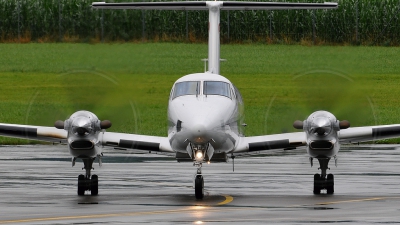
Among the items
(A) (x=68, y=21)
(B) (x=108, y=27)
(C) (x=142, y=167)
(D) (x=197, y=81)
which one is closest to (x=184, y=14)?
(A) (x=68, y=21)

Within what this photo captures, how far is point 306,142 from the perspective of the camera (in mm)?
20406

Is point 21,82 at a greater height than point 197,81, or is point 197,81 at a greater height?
point 21,82

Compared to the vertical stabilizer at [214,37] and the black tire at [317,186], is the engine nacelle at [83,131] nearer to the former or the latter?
the black tire at [317,186]

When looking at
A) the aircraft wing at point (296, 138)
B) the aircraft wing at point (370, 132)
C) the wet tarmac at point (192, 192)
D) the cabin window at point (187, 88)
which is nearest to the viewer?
the wet tarmac at point (192, 192)

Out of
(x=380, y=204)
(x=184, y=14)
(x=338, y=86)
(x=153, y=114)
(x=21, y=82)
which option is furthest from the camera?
(x=184, y=14)

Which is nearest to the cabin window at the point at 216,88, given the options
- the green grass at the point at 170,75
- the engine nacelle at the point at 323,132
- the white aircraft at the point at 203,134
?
the white aircraft at the point at 203,134

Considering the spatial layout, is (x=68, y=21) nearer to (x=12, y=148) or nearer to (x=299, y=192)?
(x=12, y=148)

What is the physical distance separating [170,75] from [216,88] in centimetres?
3523

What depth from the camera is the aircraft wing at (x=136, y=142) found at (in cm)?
2072

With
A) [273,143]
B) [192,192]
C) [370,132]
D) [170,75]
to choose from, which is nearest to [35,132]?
[192,192]

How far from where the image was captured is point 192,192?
2056cm

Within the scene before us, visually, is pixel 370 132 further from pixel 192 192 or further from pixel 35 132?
pixel 35 132

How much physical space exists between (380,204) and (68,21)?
40.1 metres

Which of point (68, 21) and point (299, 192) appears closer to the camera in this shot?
point (299, 192)
